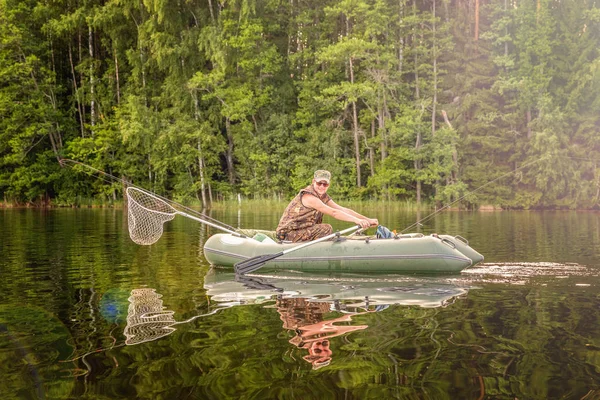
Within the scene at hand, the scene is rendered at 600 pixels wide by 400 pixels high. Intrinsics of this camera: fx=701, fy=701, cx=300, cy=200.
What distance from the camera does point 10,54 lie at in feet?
98.1

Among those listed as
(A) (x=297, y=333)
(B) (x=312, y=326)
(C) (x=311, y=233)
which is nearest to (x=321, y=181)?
(C) (x=311, y=233)

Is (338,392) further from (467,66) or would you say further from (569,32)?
(569,32)

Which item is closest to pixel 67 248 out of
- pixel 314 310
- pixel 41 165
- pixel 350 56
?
pixel 314 310

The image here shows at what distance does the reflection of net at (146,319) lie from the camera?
5.13m

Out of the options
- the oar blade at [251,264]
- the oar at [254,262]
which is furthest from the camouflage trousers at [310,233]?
the oar blade at [251,264]

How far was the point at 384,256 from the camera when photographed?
820cm

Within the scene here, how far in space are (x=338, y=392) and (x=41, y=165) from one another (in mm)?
28725

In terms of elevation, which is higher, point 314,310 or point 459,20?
point 459,20

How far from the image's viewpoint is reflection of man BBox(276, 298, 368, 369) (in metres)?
4.55

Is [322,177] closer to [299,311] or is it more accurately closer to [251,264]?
[251,264]

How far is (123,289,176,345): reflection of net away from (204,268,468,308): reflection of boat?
0.63 metres

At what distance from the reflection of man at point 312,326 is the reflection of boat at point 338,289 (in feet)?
1.05

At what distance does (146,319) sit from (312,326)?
Answer: 1.39 m

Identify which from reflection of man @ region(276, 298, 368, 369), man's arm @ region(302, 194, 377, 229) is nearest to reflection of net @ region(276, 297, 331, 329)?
reflection of man @ region(276, 298, 368, 369)
